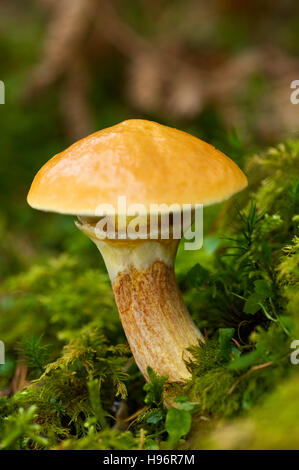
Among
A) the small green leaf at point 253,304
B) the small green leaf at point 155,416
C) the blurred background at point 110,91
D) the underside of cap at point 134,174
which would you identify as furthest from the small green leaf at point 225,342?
the blurred background at point 110,91

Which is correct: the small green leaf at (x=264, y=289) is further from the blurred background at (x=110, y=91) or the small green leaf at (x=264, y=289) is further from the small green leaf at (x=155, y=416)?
the blurred background at (x=110, y=91)

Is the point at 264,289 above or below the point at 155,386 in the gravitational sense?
above

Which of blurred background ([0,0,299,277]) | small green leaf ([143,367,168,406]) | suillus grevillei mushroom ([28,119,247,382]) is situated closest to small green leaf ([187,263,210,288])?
suillus grevillei mushroom ([28,119,247,382])

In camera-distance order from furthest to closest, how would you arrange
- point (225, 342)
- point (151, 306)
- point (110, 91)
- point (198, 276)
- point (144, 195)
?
1. point (110, 91)
2. point (198, 276)
3. point (151, 306)
4. point (225, 342)
5. point (144, 195)

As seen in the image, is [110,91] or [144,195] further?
[110,91]

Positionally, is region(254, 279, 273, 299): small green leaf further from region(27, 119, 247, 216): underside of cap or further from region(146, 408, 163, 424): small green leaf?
region(146, 408, 163, 424): small green leaf

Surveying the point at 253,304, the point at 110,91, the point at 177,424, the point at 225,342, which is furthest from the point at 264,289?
the point at 110,91

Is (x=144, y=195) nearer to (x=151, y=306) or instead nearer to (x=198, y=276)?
(x=151, y=306)
